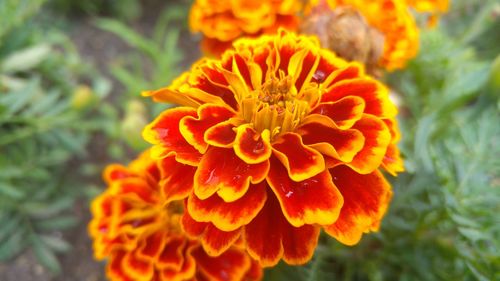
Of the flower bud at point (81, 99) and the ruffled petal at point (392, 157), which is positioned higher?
the ruffled petal at point (392, 157)

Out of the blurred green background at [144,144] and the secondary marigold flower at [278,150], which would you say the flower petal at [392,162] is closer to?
the secondary marigold flower at [278,150]

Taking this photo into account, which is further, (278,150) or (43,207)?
(43,207)

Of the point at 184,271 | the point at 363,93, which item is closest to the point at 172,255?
the point at 184,271

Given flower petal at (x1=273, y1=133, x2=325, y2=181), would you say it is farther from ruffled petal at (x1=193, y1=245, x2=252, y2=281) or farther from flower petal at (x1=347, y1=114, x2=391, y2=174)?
ruffled petal at (x1=193, y1=245, x2=252, y2=281)

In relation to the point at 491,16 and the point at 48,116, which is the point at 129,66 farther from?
the point at 491,16

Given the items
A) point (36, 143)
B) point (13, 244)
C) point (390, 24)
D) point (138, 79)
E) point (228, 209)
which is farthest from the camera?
point (138, 79)

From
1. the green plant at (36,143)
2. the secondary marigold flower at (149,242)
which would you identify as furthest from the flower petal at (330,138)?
the green plant at (36,143)

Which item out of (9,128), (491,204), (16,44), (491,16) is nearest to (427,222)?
(491,204)

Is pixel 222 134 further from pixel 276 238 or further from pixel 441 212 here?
pixel 441 212
